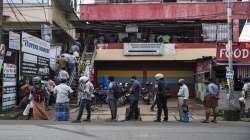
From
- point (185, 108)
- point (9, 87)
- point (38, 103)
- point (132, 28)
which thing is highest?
point (132, 28)

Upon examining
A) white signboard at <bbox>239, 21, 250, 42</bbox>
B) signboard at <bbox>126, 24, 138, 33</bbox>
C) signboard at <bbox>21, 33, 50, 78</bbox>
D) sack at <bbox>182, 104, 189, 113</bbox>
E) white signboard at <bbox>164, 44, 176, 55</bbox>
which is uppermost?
signboard at <bbox>126, 24, 138, 33</bbox>

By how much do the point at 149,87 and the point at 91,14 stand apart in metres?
11.1

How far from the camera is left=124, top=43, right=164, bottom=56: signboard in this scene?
44281 millimetres

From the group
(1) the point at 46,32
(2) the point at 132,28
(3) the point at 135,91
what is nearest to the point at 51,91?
(3) the point at 135,91

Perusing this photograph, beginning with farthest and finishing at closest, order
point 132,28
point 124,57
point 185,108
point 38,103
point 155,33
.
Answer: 1. point 155,33
2. point 132,28
3. point 124,57
4. point 38,103
5. point 185,108

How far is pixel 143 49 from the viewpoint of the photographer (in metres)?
44.4

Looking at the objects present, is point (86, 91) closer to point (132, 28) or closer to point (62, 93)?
point (62, 93)

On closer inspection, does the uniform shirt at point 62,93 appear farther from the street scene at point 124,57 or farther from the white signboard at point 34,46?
the white signboard at point 34,46

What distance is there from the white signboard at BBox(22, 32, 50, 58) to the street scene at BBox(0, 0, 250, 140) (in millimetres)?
53

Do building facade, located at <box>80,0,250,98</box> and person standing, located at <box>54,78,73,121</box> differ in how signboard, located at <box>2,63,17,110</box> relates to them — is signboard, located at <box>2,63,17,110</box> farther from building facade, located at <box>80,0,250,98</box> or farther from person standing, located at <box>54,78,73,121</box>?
building facade, located at <box>80,0,250,98</box>

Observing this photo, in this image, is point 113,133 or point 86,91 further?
point 86,91

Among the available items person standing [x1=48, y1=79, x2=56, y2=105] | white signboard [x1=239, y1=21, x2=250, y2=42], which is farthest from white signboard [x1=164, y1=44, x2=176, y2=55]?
person standing [x1=48, y1=79, x2=56, y2=105]

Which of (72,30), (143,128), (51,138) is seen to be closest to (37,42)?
(143,128)

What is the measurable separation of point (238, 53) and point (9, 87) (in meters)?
11.5
